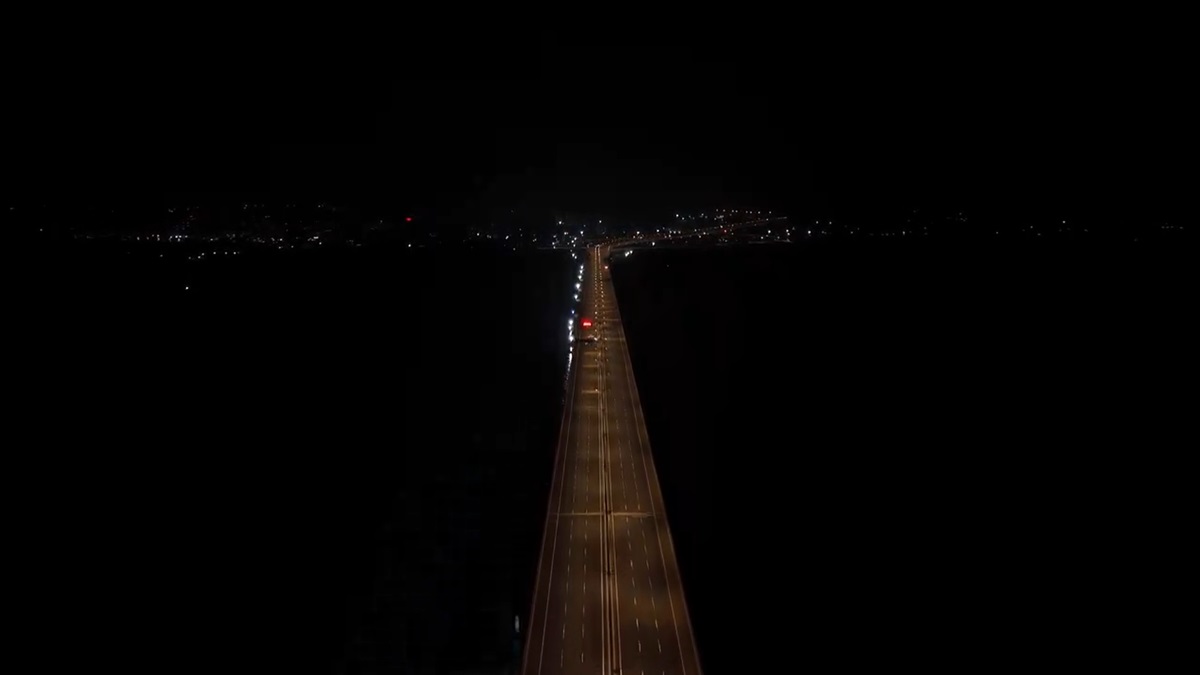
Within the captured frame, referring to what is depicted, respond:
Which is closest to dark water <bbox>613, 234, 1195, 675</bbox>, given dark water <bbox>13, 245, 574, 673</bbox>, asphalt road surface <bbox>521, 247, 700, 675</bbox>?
asphalt road surface <bbox>521, 247, 700, 675</bbox>

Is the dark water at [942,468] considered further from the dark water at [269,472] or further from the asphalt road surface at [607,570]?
the dark water at [269,472]

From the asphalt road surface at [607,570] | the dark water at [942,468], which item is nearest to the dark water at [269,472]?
the asphalt road surface at [607,570]

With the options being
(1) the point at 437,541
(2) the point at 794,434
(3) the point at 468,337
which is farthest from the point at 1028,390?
(3) the point at 468,337

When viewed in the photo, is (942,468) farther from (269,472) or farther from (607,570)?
(269,472)

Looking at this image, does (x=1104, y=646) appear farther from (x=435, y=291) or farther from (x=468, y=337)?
(x=435, y=291)

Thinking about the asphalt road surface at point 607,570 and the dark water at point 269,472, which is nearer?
the dark water at point 269,472

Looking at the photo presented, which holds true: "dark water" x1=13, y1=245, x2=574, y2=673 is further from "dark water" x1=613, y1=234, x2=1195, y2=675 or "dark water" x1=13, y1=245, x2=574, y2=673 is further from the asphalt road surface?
"dark water" x1=613, y1=234, x2=1195, y2=675
